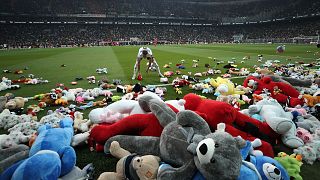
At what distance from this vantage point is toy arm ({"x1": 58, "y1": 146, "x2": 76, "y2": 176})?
250 cm

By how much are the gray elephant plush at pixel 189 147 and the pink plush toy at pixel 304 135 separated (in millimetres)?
1427

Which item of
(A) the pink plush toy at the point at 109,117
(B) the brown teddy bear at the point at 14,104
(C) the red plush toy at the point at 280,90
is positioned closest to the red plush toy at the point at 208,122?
(A) the pink plush toy at the point at 109,117

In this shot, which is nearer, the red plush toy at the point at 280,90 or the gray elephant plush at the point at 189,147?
the gray elephant plush at the point at 189,147

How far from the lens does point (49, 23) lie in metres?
49.9

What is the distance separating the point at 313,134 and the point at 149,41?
4756 cm

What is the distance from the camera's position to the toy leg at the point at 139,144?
2.73m

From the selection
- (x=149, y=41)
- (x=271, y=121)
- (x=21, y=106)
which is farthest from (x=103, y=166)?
(x=149, y=41)

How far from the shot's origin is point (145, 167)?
233 centimetres

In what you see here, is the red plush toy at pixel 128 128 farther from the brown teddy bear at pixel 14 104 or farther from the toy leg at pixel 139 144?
the brown teddy bear at pixel 14 104

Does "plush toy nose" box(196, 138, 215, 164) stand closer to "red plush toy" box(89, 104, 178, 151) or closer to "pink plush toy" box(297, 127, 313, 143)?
"red plush toy" box(89, 104, 178, 151)

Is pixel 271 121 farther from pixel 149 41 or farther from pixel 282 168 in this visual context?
pixel 149 41

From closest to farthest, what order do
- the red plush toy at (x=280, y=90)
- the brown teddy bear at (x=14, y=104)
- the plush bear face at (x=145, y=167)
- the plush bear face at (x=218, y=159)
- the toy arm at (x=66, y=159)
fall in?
the plush bear face at (x=218, y=159) < the plush bear face at (x=145, y=167) < the toy arm at (x=66, y=159) < the red plush toy at (x=280, y=90) < the brown teddy bear at (x=14, y=104)

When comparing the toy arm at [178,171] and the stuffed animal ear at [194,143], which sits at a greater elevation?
the stuffed animal ear at [194,143]

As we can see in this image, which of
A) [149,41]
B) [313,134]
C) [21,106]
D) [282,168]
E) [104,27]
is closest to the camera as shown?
[282,168]
